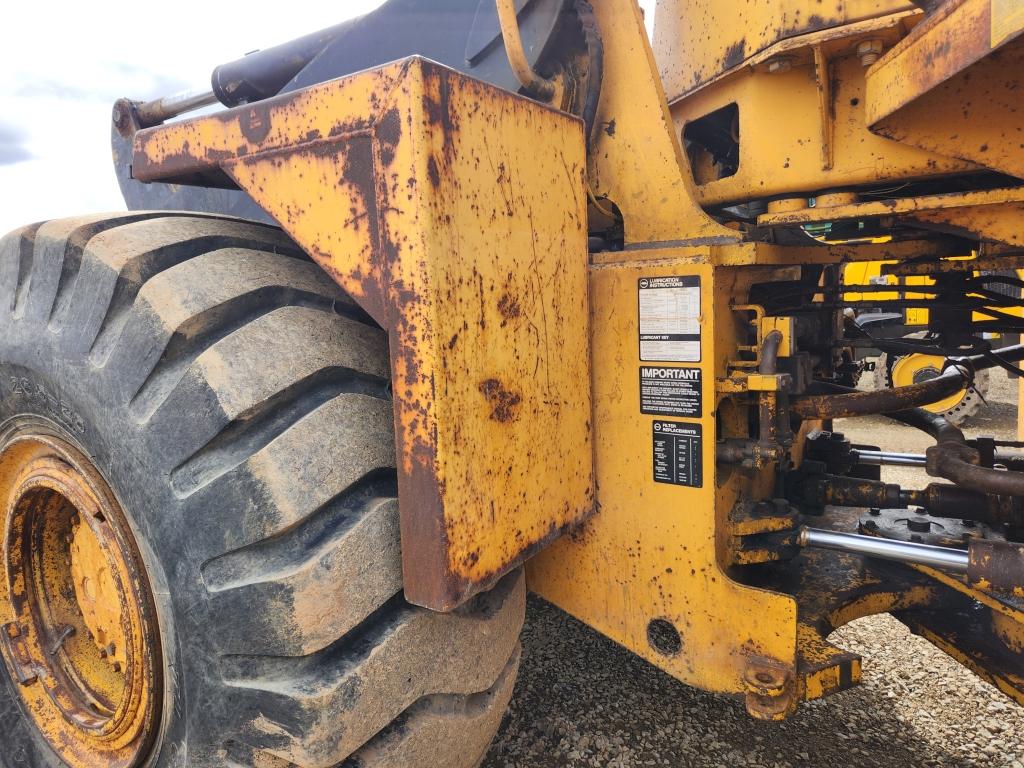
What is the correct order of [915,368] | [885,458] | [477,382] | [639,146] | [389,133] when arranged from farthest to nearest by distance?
[915,368] → [885,458] → [639,146] → [477,382] → [389,133]

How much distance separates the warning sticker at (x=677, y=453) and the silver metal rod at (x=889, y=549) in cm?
40

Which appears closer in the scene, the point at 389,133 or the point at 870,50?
the point at 389,133

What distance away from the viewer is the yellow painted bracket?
1211mm

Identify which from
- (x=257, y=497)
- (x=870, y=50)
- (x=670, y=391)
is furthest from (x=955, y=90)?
(x=257, y=497)

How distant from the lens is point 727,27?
1686 mm

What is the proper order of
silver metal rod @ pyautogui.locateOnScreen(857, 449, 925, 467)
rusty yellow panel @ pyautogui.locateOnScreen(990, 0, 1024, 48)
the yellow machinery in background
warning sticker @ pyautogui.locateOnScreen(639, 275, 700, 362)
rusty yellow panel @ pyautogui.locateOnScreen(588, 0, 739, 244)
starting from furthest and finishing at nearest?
the yellow machinery in background < silver metal rod @ pyautogui.locateOnScreen(857, 449, 925, 467) < rusty yellow panel @ pyautogui.locateOnScreen(588, 0, 739, 244) < warning sticker @ pyautogui.locateOnScreen(639, 275, 700, 362) < rusty yellow panel @ pyautogui.locateOnScreen(990, 0, 1024, 48)

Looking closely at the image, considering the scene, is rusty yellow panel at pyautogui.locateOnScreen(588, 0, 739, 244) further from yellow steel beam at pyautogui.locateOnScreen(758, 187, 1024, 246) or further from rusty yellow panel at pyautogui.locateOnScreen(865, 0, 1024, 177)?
rusty yellow panel at pyautogui.locateOnScreen(865, 0, 1024, 177)

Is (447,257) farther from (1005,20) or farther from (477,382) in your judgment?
(1005,20)

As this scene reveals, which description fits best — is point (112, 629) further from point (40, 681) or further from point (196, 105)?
point (196, 105)

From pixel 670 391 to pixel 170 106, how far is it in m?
2.61

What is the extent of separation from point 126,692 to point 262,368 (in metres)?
0.89

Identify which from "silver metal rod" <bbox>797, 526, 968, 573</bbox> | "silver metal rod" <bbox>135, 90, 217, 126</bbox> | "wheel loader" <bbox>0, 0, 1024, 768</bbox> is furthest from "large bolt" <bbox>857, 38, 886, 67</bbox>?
"silver metal rod" <bbox>135, 90, 217, 126</bbox>

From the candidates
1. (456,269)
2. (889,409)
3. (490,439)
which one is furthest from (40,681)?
(889,409)

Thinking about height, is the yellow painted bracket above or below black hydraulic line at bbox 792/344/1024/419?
above
